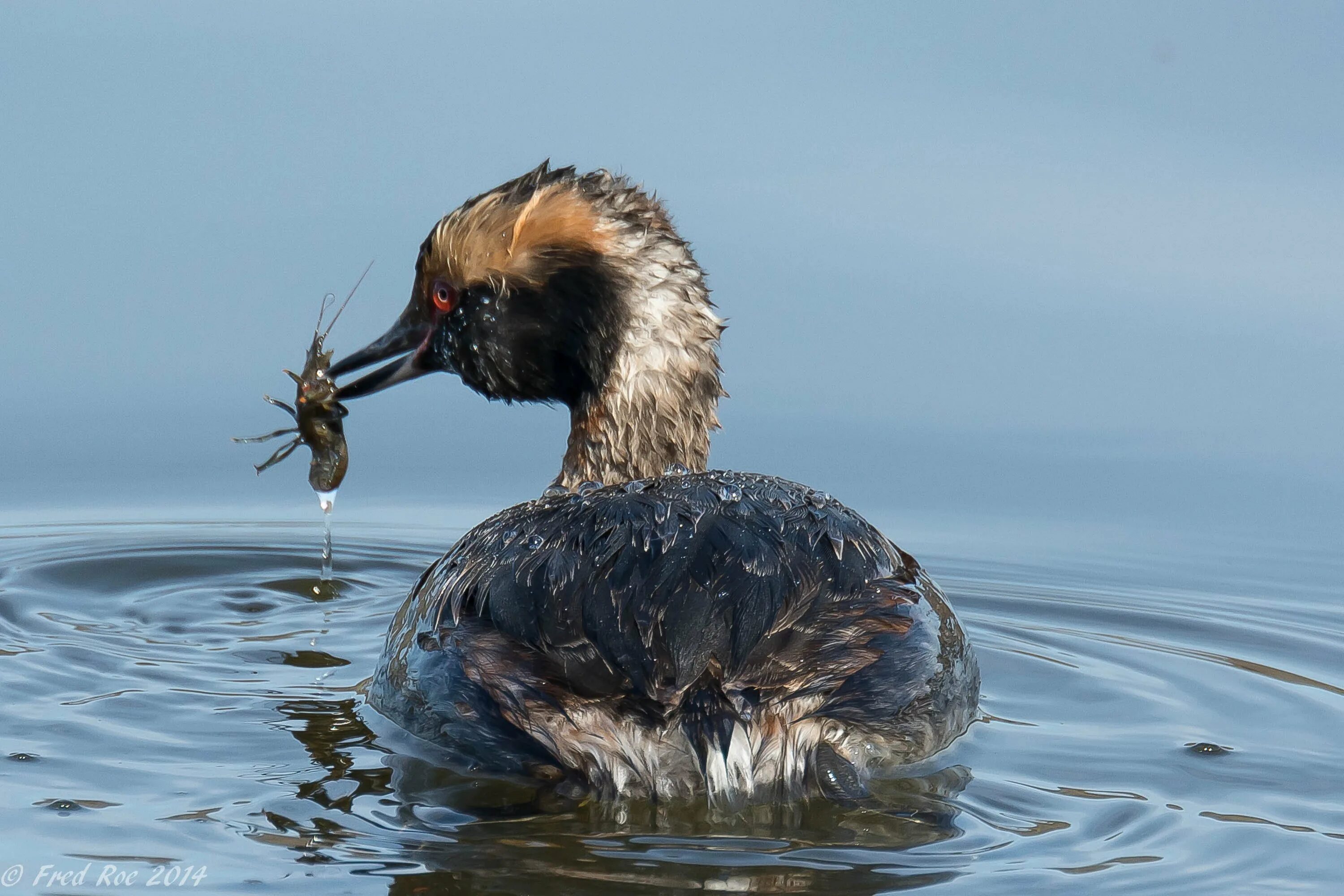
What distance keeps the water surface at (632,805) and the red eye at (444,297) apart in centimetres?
110

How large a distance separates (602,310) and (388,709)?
137 centimetres

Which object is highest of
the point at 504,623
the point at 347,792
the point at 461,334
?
the point at 461,334

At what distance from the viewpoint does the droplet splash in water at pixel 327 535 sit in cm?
648

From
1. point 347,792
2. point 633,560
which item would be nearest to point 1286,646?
point 633,560

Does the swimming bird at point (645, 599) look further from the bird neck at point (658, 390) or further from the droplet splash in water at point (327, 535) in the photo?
the droplet splash in water at point (327, 535)

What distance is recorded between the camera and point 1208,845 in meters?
4.40

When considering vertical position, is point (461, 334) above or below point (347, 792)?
above

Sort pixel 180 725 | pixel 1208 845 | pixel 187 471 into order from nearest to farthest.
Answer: pixel 1208 845, pixel 180 725, pixel 187 471

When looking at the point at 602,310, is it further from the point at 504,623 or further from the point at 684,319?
the point at 504,623

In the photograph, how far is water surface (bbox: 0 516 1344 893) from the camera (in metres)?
4.16

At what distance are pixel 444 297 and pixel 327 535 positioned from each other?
1.06 meters

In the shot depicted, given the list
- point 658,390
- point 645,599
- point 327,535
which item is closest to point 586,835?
point 645,599

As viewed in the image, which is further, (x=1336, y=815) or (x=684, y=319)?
(x=684, y=319)

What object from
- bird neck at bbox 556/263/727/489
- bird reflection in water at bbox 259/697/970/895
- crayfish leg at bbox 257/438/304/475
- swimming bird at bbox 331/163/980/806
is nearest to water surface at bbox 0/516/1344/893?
bird reflection in water at bbox 259/697/970/895
